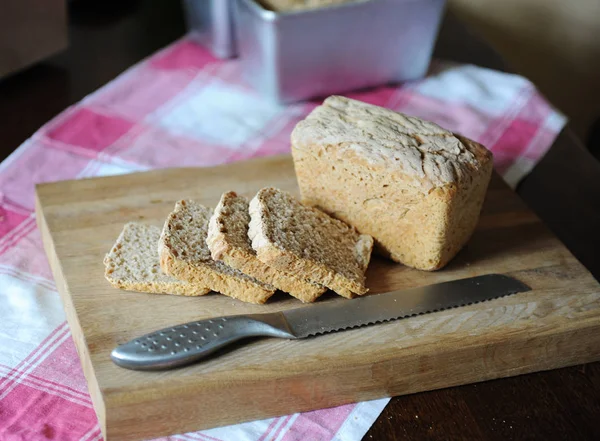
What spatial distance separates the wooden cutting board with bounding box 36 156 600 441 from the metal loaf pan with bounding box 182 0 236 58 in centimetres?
100

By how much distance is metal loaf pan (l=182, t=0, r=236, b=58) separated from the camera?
9.52ft

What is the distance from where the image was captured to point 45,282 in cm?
203

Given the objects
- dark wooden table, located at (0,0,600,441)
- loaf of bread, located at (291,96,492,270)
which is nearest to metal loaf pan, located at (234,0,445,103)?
dark wooden table, located at (0,0,600,441)

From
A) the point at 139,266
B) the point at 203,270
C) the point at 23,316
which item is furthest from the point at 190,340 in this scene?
the point at 23,316

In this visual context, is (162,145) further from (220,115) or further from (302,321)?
(302,321)

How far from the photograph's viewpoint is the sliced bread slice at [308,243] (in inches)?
69.7

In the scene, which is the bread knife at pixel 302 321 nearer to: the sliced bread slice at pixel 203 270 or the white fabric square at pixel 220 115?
the sliced bread slice at pixel 203 270

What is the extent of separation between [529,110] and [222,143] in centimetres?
116

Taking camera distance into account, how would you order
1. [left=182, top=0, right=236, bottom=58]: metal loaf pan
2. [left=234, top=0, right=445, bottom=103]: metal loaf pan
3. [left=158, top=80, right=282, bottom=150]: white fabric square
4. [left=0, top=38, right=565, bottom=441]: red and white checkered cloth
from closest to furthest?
[left=0, top=38, right=565, bottom=441]: red and white checkered cloth → [left=234, top=0, right=445, bottom=103]: metal loaf pan → [left=158, top=80, right=282, bottom=150]: white fabric square → [left=182, top=0, right=236, bottom=58]: metal loaf pan

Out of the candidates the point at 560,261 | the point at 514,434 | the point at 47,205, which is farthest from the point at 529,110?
the point at 47,205

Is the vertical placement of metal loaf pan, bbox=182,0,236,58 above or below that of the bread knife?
above

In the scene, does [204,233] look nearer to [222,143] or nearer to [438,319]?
[438,319]

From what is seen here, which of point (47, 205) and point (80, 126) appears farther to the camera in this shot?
point (80, 126)

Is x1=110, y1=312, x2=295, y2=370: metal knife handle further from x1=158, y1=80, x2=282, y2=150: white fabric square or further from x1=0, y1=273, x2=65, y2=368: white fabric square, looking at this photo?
x1=158, y1=80, x2=282, y2=150: white fabric square
